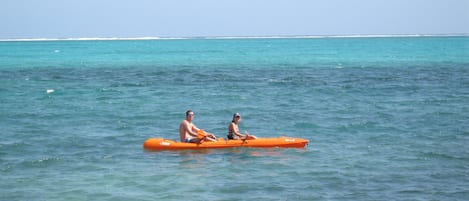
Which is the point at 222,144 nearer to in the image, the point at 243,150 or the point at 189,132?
the point at 243,150

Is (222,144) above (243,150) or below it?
above

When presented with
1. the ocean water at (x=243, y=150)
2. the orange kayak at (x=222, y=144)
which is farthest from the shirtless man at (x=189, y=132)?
the ocean water at (x=243, y=150)

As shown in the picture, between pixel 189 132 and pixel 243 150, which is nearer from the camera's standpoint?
pixel 243 150

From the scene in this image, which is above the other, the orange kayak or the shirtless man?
the shirtless man

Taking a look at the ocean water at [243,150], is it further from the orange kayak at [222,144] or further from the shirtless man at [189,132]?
the shirtless man at [189,132]

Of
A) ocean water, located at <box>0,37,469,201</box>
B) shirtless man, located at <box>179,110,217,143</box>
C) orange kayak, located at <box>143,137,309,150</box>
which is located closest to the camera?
ocean water, located at <box>0,37,469,201</box>

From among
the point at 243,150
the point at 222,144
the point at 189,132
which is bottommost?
the point at 243,150

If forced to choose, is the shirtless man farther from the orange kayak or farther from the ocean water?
the ocean water

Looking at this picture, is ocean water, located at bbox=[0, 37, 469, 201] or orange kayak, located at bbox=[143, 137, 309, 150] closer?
ocean water, located at bbox=[0, 37, 469, 201]

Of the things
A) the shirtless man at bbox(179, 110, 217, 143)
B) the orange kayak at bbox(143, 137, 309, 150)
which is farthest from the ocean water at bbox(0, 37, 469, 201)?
the shirtless man at bbox(179, 110, 217, 143)

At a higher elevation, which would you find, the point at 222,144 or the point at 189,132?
the point at 189,132

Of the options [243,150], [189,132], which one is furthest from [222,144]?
[189,132]

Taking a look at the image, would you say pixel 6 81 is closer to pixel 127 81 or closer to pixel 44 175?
pixel 127 81

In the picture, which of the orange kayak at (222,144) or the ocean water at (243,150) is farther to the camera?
the orange kayak at (222,144)
